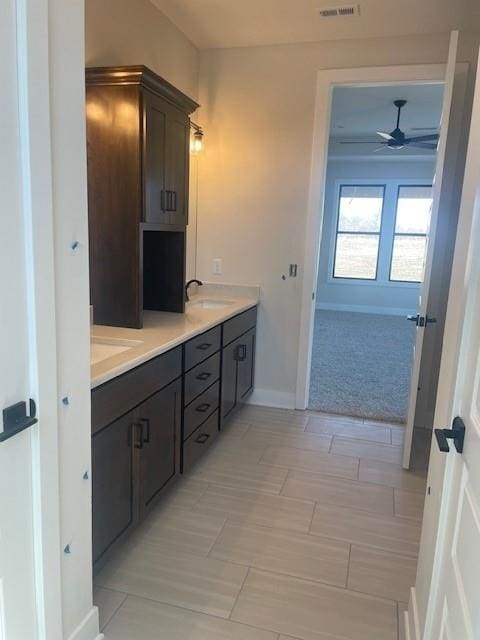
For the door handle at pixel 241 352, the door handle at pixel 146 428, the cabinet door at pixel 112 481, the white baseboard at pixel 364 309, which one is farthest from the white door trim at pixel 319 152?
the white baseboard at pixel 364 309

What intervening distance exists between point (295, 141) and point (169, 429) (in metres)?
2.38

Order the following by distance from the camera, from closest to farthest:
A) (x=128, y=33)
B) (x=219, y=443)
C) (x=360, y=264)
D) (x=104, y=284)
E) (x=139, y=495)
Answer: (x=139, y=495), (x=104, y=284), (x=128, y=33), (x=219, y=443), (x=360, y=264)

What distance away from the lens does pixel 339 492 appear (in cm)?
262

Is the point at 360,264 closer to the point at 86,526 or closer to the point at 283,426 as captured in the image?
the point at 283,426

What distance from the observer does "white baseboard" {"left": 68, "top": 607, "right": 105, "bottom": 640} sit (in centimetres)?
150

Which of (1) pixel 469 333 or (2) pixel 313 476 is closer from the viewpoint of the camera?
(1) pixel 469 333

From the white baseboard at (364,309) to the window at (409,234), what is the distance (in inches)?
22.6

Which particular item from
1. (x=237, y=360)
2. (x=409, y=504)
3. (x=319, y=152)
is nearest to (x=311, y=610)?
(x=409, y=504)

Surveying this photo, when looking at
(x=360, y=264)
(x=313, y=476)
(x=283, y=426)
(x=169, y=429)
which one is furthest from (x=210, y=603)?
(x=360, y=264)

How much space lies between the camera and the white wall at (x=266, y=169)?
11.2 ft

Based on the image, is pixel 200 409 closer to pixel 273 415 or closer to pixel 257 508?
pixel 257 508

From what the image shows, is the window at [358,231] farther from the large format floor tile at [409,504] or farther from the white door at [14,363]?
the white door at [14,363]

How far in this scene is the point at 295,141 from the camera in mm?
3510

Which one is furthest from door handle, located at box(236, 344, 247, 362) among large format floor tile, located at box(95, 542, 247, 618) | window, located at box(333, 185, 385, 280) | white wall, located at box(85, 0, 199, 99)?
window, located at box(333, 185, 385, 280)
